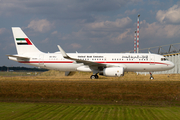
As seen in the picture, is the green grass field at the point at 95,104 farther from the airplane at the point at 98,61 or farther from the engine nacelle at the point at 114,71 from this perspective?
the airplane at the point at 98,61

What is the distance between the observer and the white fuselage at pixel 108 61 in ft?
113

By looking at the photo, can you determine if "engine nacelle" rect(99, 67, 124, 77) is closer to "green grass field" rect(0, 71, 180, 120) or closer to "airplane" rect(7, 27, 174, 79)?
"airplane" rect(7, 27, 174, 79)

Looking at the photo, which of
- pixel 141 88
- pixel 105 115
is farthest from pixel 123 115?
pixel 141 88

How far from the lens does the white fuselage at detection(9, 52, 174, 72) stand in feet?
113

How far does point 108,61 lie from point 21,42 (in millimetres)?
15411

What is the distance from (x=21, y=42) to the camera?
36.7m

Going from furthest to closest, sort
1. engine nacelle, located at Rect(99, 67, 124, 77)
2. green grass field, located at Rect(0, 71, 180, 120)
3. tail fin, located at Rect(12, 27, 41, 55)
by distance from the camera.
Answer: tail fin, located at Rect(12, 27, 41, 55), engine nacelle, located at Rect(99, 67, 124, 77), green grass field, located at Rect(0, 71, 180, 120)

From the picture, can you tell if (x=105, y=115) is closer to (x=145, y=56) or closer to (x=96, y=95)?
(x=96, y=95)

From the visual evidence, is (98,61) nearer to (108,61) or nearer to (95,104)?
(108,61)

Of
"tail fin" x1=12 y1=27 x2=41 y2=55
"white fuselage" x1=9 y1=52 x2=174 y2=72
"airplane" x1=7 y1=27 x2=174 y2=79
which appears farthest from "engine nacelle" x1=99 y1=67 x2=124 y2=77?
"tail fin" x1=12 y1=27 x2=41 y2=55

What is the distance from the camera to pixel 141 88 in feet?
65.3

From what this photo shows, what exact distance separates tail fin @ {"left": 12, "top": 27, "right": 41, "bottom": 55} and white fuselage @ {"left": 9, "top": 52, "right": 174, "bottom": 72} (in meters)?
1.34

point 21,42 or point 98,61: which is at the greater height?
point 21,42

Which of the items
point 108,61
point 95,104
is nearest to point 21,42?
point 108,61
